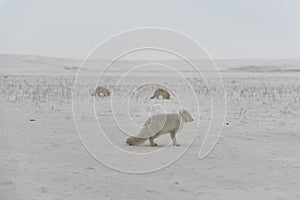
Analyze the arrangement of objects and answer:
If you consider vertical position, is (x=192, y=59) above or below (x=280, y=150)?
above

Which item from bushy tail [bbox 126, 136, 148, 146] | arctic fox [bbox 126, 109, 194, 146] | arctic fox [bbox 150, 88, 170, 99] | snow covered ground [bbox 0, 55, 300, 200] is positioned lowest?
snow covered ground [bbox 0, 55, 300, 200]

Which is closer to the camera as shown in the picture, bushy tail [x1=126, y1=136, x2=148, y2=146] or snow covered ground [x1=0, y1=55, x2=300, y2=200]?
snow covered ground [x1=0, y1=55, x2=300, y2=200]

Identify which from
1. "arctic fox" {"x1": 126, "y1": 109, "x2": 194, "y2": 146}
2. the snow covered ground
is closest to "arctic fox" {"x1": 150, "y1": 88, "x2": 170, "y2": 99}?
the snow covered ground

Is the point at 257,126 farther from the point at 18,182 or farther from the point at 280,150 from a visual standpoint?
the point at 18,182

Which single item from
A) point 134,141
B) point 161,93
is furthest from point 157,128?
point 161,93

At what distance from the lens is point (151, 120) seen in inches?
173

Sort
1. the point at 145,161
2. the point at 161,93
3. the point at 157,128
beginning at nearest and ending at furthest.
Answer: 1. the point at 145,161
2. the point at 157,128
3. the point at 161,93

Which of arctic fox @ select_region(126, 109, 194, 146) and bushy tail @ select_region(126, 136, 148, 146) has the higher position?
arctic fox @ select_region(126, 109, 194, 146)

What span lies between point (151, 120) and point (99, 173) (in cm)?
113

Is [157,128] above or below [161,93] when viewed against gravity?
below

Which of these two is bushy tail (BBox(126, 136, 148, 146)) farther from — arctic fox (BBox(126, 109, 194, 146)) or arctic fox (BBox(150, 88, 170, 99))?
arctic fox (BBox(150, 88, 170, 99))

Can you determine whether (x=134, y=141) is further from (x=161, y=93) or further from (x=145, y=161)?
(x=161, y=93)

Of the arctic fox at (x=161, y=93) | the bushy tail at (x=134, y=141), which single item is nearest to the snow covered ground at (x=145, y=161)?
the bushy tail at (x=134, y=141)

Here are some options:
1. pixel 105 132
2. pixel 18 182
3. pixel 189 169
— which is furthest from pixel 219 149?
pixel 18 182
